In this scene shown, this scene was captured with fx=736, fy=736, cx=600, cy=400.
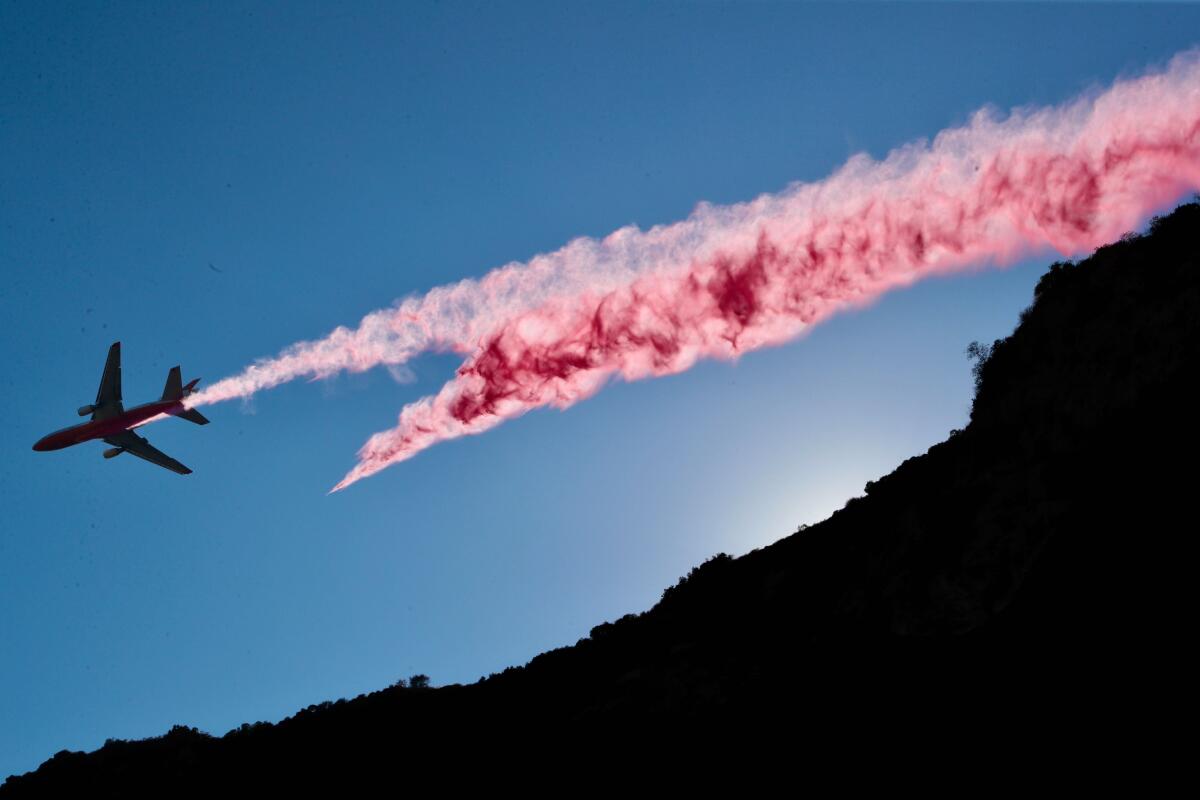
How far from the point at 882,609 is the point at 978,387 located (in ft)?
62.3

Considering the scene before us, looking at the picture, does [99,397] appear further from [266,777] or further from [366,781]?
[366,781]

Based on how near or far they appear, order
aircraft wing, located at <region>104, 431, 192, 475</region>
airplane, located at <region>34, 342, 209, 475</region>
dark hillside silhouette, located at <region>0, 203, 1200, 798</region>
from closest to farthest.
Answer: dark hillside silhouette, located at <region>0, 203, 1200, 798</region> < airplane, located at <region>34, 342, 209, 475</region> < aircraft wing, located at <region>104, 431, 192, 475</region>

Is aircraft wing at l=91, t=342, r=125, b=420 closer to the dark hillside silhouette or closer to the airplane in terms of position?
the airplane

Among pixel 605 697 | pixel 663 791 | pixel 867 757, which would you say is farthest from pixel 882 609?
pixel 605 697

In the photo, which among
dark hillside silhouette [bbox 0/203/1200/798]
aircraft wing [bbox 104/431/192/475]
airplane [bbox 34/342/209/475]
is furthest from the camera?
aircraft wing [bbox 104/431/192/475]

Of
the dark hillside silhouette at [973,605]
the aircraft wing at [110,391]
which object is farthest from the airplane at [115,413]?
the dark hillside silhouette at [973,605]

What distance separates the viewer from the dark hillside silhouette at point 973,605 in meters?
24.0

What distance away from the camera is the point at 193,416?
67.2 m

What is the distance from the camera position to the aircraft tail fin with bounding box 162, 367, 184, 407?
2650 inches

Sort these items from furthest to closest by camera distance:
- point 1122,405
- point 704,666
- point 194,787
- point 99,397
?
point 99,397 < point 194,787 < point 704,666 < point 1122,405

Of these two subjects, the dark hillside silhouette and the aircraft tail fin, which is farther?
the aircraft tail fin

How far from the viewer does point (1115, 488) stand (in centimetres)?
2742

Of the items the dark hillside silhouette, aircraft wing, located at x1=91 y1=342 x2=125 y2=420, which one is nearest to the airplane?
aircraft wing, located at x1=91 y1=342 x2=125 y2=420

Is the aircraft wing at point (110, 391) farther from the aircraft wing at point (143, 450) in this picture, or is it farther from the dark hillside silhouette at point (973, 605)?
the dark hillside silhouette at point (973, 605)
